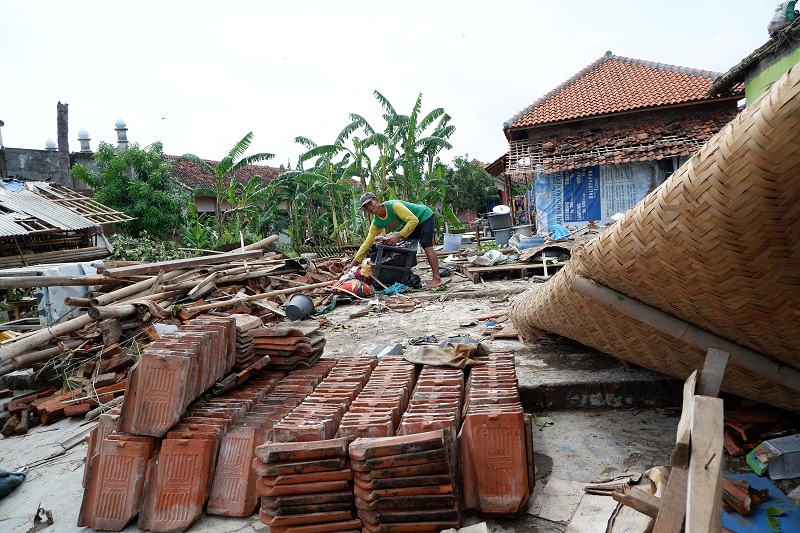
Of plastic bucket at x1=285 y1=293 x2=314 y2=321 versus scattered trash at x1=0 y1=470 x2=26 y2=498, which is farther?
plastic bucket at x1=285 y1=293 x2=314 y2=321

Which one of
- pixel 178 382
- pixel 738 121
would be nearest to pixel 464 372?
pixel 178 382

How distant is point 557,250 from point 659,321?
6874 millimetres

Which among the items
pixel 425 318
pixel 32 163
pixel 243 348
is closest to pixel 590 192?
pixel 425 318

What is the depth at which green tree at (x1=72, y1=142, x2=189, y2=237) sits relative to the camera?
16.5 m

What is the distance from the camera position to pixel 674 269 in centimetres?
195

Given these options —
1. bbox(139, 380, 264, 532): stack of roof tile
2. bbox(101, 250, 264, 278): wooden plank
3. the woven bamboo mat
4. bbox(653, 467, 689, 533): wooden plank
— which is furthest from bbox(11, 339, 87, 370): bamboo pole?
bbox(653, 467, 689, 533): wooden plank

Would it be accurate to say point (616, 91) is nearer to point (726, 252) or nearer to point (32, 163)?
point (726, 252)

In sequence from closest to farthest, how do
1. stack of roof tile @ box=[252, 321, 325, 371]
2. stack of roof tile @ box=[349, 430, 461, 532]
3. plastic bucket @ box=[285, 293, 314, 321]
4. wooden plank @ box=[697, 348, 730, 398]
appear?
wooden plank @ box=[697, 348, 730, 398]
stack of roof tile @ box=[349, 430, 461, 532]
stack of roof tile @ box=[252, 321, 325, 371]
plastic bucket @ box=[285, 293, 314, 321]

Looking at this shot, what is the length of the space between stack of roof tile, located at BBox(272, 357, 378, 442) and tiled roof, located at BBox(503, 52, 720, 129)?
13687 millimetres

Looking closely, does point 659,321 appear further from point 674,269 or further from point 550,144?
point 550,144

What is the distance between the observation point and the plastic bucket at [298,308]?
6.52 meters

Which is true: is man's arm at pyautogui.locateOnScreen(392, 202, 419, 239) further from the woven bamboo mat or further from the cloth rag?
the woven bamboo mat

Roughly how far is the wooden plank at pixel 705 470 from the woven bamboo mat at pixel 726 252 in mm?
506

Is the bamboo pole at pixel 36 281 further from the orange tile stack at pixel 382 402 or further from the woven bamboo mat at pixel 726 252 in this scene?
the woven bamboo mat at pixel 726 252
